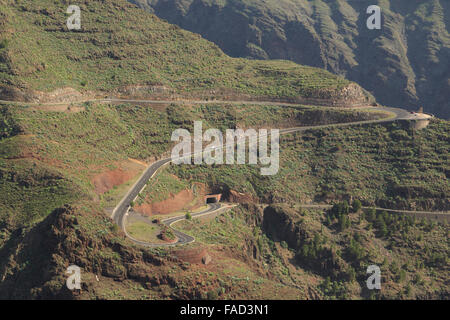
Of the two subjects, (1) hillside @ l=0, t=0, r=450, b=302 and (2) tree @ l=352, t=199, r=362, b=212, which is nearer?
(1) hillside @ l=0, t=0, r=450, b=302

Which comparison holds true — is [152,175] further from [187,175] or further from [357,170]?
[357,170]

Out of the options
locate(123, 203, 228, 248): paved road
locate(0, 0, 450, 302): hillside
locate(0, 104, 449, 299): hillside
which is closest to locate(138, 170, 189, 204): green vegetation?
locate(0, 0, 450, 302): hillside

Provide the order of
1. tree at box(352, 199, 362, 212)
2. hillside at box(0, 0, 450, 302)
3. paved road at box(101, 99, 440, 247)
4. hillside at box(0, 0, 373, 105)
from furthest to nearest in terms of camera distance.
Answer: tree at box(352, 199, 362, 212) < hillside at box(0, 0, 373, 105) < paved road at box(101, 99, 440, 247) < hillside at box(0, 0, 450, 302)

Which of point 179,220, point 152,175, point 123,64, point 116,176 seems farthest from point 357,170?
point 123,64

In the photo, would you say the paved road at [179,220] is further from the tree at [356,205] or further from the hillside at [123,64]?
the hillside at [123,64]

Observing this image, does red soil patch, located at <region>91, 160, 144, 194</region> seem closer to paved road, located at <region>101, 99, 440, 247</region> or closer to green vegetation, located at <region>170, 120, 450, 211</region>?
paved road, located at <region>101, 99, 440, 247</region>
